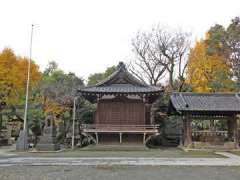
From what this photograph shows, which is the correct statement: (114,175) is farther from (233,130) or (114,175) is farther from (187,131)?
(233,130)

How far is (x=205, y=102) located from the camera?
78.4ft

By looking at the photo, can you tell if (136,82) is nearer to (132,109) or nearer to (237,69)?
(132,109)

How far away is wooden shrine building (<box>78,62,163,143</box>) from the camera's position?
80.1ft

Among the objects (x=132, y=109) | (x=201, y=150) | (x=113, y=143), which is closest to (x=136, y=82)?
(x=132, y=109)

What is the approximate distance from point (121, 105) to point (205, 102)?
7.35 m

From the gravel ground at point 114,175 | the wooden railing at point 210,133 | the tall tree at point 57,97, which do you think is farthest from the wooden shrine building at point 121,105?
the gravel ground at point 114,175

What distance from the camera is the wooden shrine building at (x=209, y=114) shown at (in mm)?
22703

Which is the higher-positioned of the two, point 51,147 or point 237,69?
point 237,69

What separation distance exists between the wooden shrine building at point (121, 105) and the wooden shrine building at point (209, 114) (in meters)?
2.62

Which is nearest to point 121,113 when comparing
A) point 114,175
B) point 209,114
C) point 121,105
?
point 121,105

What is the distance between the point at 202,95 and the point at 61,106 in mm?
14919

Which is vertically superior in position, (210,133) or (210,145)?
(210,133)

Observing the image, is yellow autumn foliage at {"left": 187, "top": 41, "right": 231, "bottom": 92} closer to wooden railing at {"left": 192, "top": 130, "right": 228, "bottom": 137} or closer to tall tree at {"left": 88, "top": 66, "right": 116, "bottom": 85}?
wooden railing at {"left": 192, "top": 130, "right": 228, "bottom": 137}

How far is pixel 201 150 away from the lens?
2211 centimetres
